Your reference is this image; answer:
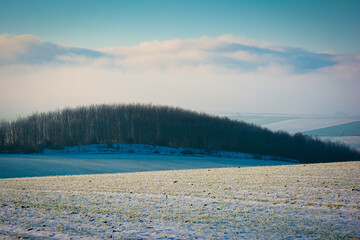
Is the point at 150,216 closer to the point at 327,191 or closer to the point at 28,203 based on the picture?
the point at 28,203

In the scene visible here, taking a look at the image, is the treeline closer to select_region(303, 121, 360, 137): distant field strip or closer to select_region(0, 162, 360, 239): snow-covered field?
select_region(303, 121, 360, 137): distant field strip

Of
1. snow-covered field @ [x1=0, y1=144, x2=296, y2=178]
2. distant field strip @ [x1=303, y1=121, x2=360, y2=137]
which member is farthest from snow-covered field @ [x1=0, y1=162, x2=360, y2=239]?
distant field strip @ [x1=303, y1=121, x2=360, y2=137]

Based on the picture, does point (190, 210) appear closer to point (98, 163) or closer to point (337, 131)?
point (98, 163)

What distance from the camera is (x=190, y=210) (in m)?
9.81

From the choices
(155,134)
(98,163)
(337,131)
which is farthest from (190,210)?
(337,131)

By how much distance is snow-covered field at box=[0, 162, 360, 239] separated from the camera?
7879mm

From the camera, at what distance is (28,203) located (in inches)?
444

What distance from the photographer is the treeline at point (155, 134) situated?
212 ft

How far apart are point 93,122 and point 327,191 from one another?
6529cm

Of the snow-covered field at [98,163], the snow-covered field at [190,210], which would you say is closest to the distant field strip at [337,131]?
the snow-covered field at [98,163]

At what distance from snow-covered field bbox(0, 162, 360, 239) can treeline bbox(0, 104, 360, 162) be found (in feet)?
163

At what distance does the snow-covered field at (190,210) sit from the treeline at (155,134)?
1955 inches

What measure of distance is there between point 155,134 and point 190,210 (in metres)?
62.0

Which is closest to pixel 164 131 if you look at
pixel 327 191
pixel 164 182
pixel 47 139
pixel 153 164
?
pixel 47 139
